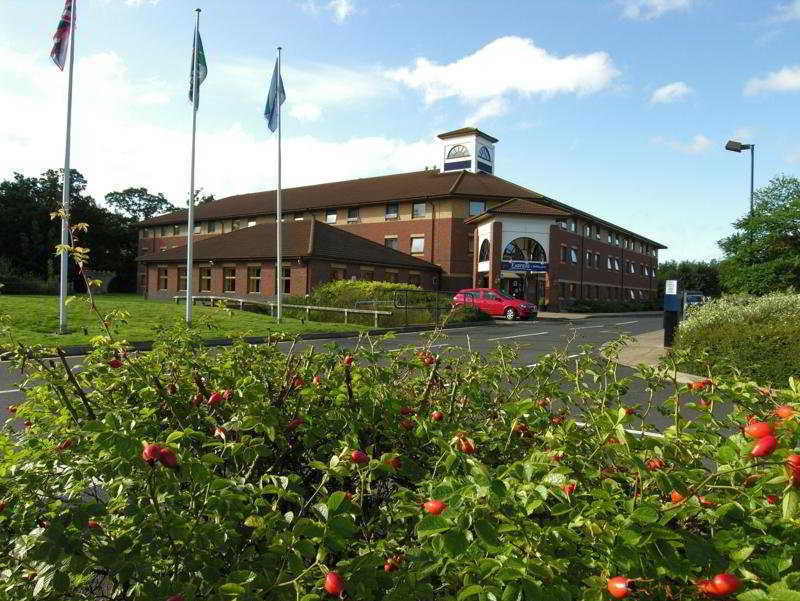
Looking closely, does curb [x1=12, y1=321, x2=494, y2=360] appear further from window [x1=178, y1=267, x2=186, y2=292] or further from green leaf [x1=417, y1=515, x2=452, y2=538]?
window [x1=178, y1=267, x2=186, y2=292]

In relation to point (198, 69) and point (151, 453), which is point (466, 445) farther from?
point (198, 69)

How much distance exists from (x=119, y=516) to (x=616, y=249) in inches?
2467

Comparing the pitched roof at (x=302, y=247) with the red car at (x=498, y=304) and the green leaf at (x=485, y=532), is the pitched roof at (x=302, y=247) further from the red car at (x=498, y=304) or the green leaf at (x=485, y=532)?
the green leaf at (x=485, y=532)

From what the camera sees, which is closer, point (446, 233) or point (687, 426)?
point (687, 426)

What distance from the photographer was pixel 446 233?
4734 centimetres

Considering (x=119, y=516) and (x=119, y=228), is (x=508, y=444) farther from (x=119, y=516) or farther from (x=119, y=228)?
(x=119, y=228)

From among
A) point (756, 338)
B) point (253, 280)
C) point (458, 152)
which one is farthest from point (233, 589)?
point (458, 152)

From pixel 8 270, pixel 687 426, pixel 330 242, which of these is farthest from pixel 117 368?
pixel 8 270

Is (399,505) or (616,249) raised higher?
(616,249)

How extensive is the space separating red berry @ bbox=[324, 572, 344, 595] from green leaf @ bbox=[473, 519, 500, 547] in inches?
12.2

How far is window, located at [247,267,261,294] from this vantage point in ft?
131

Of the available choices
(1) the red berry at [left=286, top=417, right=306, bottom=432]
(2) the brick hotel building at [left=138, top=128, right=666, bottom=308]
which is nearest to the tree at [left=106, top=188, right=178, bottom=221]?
(2) the brick hotel building at [left=138, top=128, right=666, bottom=308]

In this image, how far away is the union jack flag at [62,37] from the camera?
55.7 ft

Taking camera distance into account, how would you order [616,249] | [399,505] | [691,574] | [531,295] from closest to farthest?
[691,574]
[399,505]
[531,295]
[616,249]
